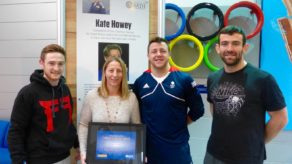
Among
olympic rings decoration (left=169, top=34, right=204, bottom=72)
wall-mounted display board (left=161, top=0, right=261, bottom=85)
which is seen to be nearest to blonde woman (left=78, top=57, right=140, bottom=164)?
olympic rings decoration (left=169, top=34, right=204, bottom=72)

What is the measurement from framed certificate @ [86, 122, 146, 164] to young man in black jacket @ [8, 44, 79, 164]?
240 millimetres

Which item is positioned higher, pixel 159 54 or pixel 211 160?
pixel 159 54

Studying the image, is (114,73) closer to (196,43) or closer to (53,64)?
(53,64)

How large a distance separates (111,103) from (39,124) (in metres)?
0.58

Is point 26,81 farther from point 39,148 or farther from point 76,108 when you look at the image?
point 39,148

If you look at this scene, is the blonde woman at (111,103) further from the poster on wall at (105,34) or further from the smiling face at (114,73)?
the poster on wall at (105,34)

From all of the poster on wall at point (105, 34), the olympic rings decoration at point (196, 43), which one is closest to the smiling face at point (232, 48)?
the poster on wall at point (105, 34)

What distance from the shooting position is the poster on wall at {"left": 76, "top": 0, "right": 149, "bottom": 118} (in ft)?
7.81

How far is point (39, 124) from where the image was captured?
1904 millimetres

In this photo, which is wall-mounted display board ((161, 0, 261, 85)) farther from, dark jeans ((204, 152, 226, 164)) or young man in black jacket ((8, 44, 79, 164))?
young man in black jacket ((8, 44, 79, 164))

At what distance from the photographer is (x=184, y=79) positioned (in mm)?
2143

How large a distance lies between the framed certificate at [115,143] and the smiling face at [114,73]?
356mm

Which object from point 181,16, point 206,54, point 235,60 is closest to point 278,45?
point 206,54

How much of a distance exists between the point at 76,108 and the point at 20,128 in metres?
0.67
